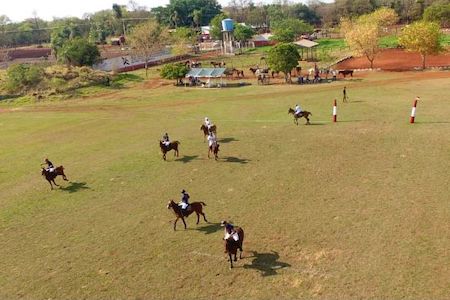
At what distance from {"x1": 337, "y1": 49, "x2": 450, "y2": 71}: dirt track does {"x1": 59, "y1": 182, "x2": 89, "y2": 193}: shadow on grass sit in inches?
1738

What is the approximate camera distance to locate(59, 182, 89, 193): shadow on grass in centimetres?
2178

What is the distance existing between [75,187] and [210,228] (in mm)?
9521

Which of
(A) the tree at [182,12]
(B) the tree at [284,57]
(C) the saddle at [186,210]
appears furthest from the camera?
(A) the tree at [182,12]

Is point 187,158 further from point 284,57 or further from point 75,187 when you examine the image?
point 284,57

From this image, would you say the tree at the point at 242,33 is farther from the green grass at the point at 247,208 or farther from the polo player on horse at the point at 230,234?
the polo player on horse at the point at 230,234

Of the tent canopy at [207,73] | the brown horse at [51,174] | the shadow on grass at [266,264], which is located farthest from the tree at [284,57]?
the shadow on grass at [266,264]

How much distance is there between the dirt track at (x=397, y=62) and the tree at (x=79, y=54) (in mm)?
40347

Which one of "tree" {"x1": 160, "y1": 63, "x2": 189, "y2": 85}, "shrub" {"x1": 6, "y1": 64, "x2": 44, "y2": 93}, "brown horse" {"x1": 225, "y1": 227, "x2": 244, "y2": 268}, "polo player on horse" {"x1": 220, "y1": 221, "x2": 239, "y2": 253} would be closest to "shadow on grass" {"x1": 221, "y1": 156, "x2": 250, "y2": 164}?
"brown horse" {"x1": 225, "y1": 227, "x2": 244, "y2": 268}

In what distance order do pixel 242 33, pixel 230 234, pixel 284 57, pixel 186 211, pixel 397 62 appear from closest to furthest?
pixel 230 234 < pixel 186 211 < pixel 284 57 < pixel 397 62 < pixel 242 33

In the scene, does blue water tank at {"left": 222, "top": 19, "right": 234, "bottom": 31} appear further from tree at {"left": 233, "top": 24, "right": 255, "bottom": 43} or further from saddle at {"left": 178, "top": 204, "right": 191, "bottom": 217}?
saddle at {"left": 178, "top": 204, "right": 191, "bottom": 217}

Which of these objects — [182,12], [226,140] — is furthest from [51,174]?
[182,12]

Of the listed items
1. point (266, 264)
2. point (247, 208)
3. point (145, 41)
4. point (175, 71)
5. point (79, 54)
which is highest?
point (145, 41)

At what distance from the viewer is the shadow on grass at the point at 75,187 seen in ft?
71.5

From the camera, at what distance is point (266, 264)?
45.4 feet
